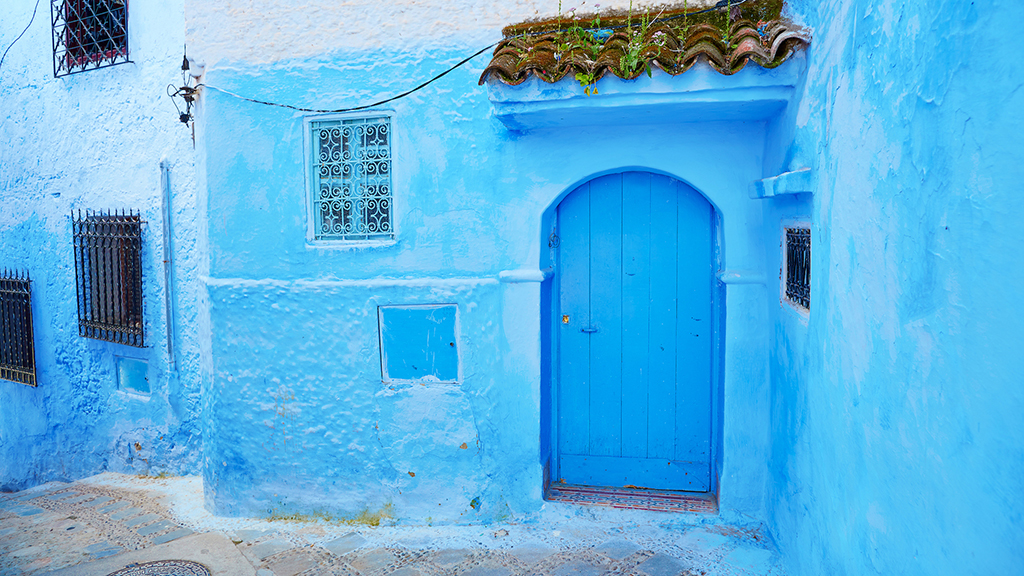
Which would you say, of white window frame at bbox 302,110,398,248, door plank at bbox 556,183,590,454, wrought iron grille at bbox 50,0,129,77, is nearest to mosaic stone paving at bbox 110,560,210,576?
white window frame at bbox 302,110,398,248

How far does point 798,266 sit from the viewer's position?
3.49 metres

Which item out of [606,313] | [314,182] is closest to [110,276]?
[314,182]

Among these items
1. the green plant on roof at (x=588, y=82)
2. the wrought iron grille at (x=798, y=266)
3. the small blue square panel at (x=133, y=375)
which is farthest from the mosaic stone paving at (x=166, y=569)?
the wrought iron grille at (x=798, y=266)

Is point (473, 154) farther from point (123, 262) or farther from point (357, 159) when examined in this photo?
point (123, 262)

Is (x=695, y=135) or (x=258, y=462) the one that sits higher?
(x=695, y=135)

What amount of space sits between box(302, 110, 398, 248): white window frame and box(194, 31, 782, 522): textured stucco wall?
0.13 ft

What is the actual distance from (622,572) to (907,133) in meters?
2.82

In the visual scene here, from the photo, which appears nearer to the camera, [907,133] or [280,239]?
[907,133]

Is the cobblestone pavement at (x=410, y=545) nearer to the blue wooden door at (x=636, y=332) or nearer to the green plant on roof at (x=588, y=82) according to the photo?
the blue wooden door at (x=636, y=332)

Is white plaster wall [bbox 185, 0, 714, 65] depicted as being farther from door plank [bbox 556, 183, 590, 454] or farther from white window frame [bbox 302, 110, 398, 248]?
door plank [bbox 556, 183, 590, 454]

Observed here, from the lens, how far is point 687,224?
4.38 metres

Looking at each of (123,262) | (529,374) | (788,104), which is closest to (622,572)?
(529,374)

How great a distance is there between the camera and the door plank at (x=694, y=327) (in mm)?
4367

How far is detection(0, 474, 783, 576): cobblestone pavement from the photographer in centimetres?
384
